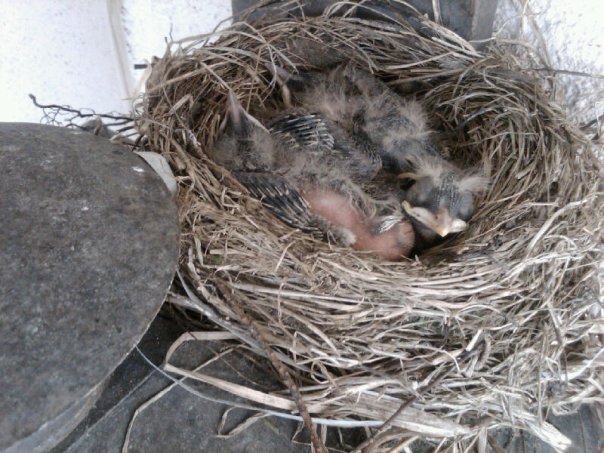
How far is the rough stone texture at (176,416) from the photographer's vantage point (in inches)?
36.7

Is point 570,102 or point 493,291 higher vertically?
point 570,102

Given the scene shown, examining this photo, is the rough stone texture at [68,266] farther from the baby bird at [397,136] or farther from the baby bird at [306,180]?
the baby bird at [397,136]

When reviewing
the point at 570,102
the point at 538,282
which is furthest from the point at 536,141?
the point at 538,282

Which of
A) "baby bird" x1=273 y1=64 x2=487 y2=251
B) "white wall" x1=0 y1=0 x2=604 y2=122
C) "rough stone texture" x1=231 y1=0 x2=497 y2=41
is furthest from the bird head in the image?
Answer: "white wall" x1=0 y1=0 x2=604 y2=122

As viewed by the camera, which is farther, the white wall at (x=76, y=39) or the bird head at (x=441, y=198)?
the white wall at (x=76, y=39)

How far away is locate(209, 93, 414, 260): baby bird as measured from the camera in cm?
110

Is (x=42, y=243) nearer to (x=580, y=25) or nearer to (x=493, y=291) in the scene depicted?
(x=493, y=291)

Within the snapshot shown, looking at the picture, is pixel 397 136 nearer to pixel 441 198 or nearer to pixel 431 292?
pixel 441 198

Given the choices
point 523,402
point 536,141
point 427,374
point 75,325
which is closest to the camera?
point 75,325

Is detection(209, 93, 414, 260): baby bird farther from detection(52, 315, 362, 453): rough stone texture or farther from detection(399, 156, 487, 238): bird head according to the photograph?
detection(52, 315, 362, 453): rough stone texture

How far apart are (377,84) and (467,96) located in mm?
196

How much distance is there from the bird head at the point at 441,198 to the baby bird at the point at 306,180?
0.04 metres

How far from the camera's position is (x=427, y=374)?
39.3 inches

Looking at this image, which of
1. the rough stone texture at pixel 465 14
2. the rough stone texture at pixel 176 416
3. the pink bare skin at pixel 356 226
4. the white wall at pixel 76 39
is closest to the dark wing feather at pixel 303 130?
the pink bare skin at pixel 356 226
